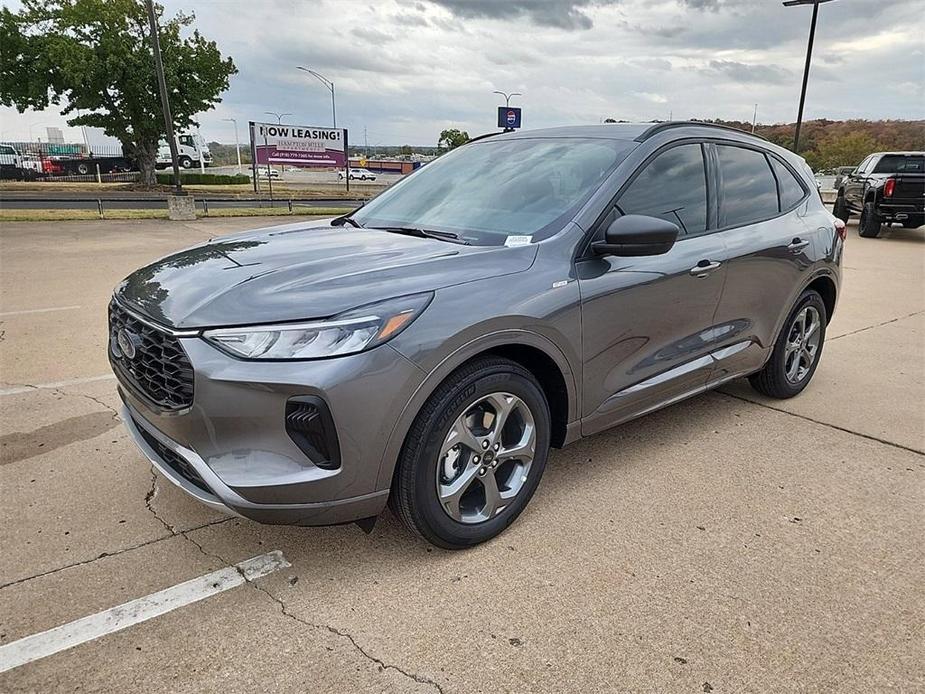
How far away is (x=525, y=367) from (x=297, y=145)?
2578 centimetres

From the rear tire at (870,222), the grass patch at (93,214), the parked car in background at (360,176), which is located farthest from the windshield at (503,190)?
the parked car in background at (360,176)

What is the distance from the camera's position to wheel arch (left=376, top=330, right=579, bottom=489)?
2352 mm

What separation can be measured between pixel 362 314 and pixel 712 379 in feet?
7.68

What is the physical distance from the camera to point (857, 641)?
227cm

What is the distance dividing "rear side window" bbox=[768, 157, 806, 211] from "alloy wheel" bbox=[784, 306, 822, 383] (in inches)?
28.3

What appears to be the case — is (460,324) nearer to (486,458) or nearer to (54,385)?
(486,458)

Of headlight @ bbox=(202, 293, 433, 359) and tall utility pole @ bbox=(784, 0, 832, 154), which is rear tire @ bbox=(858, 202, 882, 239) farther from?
headlight @ bbox=(202, 293, 433, 359)

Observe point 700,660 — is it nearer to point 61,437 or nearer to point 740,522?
point 740,522

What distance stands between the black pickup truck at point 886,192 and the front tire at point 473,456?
14.4 meters

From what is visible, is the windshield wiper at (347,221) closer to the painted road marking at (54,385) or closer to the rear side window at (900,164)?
the painted road marking at (54,385)

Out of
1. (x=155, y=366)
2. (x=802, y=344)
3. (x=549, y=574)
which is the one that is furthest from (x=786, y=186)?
(x=155, y=366)

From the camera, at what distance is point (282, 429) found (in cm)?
221

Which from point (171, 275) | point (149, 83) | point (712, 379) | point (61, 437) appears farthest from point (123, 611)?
point (149, 83)

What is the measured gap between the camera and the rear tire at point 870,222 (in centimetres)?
1478
